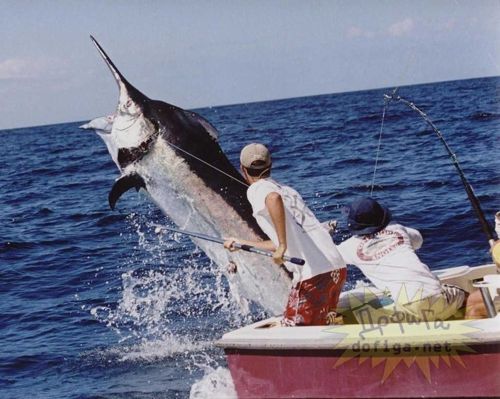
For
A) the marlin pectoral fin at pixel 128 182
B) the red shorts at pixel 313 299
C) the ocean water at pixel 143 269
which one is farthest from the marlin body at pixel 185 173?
the red shorts at pixel 313 299

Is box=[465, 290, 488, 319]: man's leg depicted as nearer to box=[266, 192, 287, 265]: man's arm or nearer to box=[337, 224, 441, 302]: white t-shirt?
box=[337, 224, 441, 302]: white t-shirt

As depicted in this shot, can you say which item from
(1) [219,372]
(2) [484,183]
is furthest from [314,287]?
(2) [484,183]

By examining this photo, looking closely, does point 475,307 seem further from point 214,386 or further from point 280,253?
point 214,386

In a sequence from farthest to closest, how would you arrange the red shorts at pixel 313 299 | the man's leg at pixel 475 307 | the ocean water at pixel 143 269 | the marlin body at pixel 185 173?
the ocean water at pixel 143 269, the marlin body at pixel 185 173, the red shorts at pixel 313 299, the man's leg at pixel 475 307

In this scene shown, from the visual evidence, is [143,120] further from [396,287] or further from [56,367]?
[396,287]

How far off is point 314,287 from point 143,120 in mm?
2659

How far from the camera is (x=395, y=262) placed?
177 inches

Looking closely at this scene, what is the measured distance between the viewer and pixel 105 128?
21.7ft

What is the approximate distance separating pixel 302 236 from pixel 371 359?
0.84m

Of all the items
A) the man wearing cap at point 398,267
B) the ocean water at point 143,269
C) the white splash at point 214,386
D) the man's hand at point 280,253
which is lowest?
the ocean water at point 143,269

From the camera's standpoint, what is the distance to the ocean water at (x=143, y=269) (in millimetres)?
6742

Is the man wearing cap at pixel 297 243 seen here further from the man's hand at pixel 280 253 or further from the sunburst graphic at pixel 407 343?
the sunburst graphic at pixel 407 343

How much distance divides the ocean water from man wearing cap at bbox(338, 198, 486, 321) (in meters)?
1.51

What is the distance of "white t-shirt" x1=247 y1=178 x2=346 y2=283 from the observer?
4.45 metres
